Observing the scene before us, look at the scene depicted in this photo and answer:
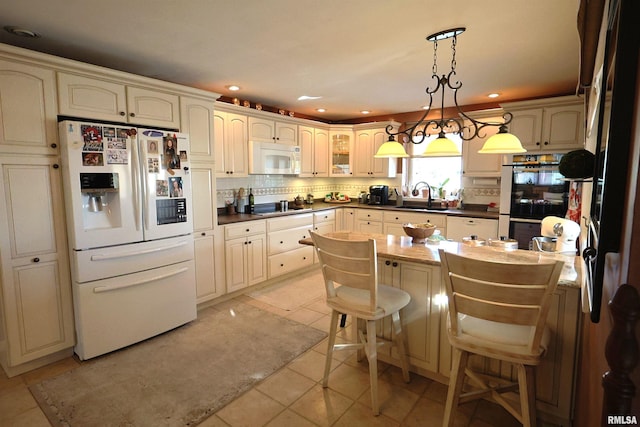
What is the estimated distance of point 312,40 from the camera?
8.02 ft

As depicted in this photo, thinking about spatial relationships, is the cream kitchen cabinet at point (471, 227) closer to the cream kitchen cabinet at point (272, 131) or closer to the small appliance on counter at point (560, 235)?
the small appliance on counter at point (560, 235)

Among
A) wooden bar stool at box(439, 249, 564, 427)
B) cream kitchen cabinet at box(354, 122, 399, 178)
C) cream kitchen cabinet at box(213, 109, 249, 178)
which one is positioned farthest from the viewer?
cream kitchen cabinet at box(354, 122, 399, 178)

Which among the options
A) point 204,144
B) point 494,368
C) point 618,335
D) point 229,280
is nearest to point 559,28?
point 494,368

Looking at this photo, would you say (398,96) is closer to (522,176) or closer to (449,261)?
(522,176)

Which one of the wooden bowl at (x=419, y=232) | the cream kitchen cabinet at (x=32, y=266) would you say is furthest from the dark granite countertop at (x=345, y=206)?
the wooden bowl at (x=419, y=232)

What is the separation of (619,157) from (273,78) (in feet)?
10.3

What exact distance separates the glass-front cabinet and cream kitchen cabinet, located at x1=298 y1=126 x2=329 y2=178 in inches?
4.2

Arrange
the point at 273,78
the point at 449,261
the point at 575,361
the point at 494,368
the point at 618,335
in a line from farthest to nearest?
the point at 273,78, the point at 494,368, the point at 575,361, the point at 449,261, the point at 618,335

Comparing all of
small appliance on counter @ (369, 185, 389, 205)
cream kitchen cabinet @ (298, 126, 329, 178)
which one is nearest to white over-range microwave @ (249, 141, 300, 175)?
cream kitchen cabinet @ (298, 126, 329, 178)

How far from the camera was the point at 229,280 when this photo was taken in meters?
3.66

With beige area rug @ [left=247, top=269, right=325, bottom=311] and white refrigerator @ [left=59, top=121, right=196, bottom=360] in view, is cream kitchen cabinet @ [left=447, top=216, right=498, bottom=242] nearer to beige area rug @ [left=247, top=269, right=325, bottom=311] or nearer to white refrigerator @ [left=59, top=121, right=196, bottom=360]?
beige area rug @ [left=247, top=269, right=325, bottom=311]

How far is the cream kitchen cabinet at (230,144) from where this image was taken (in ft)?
12.4

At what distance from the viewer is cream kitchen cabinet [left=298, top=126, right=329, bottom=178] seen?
498 centimetres

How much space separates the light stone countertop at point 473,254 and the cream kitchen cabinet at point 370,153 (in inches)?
117
